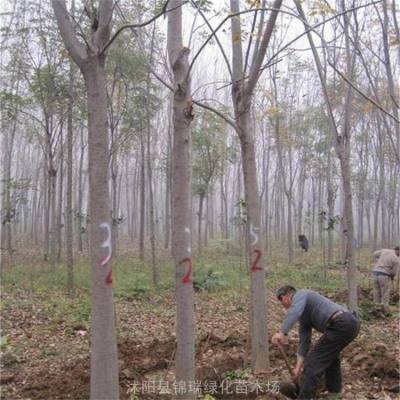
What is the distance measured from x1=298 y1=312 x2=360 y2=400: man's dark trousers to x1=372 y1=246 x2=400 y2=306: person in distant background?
5.06m

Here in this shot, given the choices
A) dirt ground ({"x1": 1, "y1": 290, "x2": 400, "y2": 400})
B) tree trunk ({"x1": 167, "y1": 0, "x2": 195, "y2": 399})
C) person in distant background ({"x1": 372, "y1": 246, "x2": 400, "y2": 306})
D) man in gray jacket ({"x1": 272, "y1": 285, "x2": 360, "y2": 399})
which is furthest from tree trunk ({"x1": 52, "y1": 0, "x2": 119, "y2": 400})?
person in distant background ({"x1": 372, "y1": 246, "x2": 400, "y2": 306})

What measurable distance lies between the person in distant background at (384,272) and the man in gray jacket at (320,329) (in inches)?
195

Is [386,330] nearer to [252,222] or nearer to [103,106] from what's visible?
[252,222]

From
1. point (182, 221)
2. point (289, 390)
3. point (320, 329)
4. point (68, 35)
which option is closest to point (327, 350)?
point (320, 329)

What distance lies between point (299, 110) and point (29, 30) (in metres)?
12.1

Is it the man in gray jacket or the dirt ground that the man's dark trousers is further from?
the dirt ground

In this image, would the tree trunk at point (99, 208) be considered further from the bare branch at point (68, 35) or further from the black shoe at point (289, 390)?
the black shoe at point (289, 390)

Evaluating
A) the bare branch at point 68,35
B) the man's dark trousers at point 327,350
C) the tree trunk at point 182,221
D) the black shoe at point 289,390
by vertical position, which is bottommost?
the black shoe at point 289,390

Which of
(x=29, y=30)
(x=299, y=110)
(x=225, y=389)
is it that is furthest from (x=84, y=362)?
(x=299, y=110)

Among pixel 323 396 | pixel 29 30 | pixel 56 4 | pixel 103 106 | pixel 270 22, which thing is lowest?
pixel 323 396

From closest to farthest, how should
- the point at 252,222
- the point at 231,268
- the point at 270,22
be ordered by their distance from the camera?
1. the point at 270,22
2. the point at 252,222
3. the point at 231,268

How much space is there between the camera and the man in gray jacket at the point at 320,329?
13.6 feet

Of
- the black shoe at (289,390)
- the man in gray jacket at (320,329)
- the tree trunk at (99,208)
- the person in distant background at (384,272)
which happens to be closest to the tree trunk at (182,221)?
the tree trunk at (99,208)

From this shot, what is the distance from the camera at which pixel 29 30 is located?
1038 cm
